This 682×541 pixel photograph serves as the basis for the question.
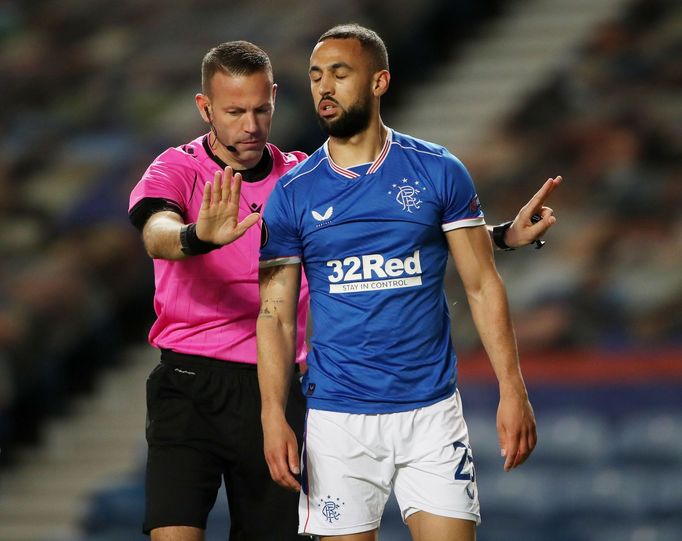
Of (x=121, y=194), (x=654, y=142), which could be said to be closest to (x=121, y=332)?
(x=121, y=194)

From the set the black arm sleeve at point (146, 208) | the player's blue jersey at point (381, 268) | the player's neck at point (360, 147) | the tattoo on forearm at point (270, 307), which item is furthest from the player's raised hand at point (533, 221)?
the black arm sleeve at point (146, 208)

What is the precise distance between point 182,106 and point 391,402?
6.49 metres

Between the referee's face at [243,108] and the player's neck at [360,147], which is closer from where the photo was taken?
the player's neck at [360,147]

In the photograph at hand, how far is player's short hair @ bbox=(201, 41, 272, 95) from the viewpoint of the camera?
3.79 metres

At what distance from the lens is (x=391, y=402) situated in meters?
3.48

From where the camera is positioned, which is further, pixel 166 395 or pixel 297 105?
pixel 297 105

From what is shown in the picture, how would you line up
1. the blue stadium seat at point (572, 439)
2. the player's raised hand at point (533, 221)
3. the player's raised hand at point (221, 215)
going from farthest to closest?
the blue stadium seat at point (572, 439), the player's raised hand at point (533, 221), the player's raised hand at point (221, 215)

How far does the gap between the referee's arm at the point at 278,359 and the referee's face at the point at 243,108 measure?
423 millimetres

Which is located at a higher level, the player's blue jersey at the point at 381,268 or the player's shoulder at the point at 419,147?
the player's shoulder at the point at 419,147

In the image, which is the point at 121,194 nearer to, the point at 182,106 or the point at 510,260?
the point at 182,106

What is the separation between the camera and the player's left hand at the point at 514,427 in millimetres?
3396

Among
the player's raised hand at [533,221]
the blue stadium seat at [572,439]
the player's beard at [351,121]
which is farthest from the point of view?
the blue stadium seat at [572,439]

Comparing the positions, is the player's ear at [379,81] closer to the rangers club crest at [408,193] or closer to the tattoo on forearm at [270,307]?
the rangers club crest at [408,193]

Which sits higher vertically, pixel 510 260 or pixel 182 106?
pixel 182 106
